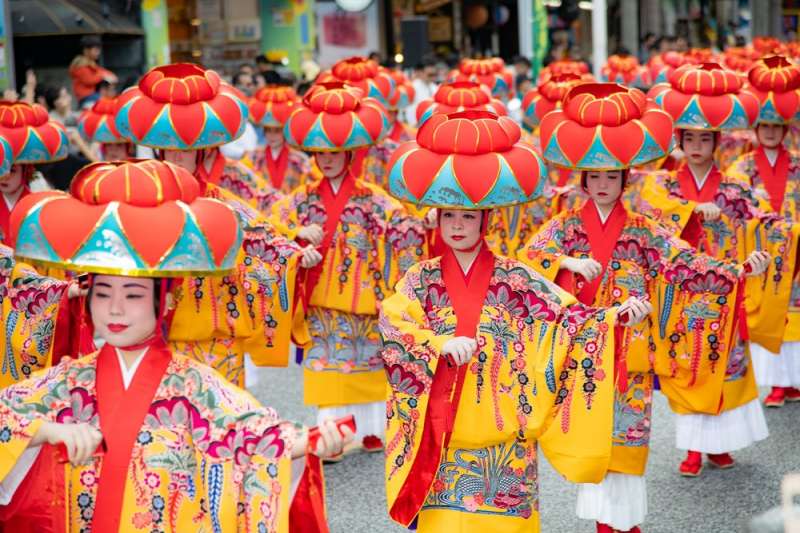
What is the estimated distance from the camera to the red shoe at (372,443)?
7.29m

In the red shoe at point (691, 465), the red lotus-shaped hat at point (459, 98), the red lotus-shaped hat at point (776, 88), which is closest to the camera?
the red shoe at point (691, 465)

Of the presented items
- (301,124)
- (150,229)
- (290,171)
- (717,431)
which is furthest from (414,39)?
(150,229)

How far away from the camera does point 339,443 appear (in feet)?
11.2

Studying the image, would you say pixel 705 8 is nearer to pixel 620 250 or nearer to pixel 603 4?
pixel 603 4

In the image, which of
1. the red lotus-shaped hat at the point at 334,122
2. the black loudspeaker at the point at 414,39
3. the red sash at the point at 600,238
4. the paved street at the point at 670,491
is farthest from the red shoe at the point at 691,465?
the black loudspeaker at the point at 414,39

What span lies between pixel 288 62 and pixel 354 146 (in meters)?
14.9

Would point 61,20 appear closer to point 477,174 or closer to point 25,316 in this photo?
point 25,316

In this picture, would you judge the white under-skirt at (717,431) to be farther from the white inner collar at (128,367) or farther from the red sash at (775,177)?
the white inner collar at (128,367)

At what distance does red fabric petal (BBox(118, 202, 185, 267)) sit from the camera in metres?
3.31

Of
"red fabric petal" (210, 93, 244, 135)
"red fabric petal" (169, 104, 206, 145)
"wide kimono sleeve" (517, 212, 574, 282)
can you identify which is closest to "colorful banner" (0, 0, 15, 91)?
"red fabric petal" (210, 93, 244, 135)

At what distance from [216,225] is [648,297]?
2.87m

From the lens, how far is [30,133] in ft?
21.9

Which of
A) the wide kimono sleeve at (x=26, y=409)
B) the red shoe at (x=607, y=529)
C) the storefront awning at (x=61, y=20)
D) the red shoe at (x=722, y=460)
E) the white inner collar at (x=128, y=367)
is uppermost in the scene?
the storefront awning at (x=61, y=20)

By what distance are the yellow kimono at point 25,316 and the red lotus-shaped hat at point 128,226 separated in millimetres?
1656
